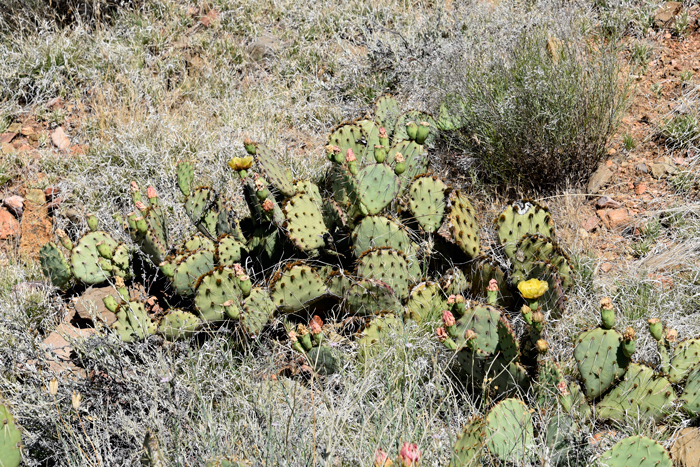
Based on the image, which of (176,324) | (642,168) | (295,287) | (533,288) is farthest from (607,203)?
(176,324)

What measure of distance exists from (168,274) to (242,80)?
2.68 metres

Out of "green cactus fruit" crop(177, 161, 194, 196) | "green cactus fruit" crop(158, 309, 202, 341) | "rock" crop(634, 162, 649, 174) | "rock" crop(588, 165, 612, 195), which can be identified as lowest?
"green cactus fruit" crop(158, 309, 202, 341)

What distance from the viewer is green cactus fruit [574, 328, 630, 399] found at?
2205 mm

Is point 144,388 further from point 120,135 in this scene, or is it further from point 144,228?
point 120,135

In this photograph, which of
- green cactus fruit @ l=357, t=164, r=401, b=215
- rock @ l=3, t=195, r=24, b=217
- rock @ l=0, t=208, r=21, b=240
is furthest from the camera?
rock @ l=3, t=195, r=24, b=217

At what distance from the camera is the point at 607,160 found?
3.68 metres

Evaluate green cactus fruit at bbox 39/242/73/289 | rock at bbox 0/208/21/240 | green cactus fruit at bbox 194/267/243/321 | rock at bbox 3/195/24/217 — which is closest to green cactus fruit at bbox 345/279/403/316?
green cactus fruit at bbox 194/267/243/321

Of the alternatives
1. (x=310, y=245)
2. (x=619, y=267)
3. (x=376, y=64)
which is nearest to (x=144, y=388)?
(x=310, y=245)

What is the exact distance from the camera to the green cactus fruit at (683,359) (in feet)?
7.47

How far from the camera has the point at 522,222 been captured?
9.62 feet

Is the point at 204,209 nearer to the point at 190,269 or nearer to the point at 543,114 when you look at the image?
the point at 190,269

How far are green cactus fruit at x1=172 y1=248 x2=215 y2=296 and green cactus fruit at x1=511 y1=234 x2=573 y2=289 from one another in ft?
5.16

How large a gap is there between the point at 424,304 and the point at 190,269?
124cm

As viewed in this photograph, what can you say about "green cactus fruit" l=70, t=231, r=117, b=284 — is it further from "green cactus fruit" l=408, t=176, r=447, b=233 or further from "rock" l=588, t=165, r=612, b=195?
"rock" l=588, t=165, r=612, b=195
